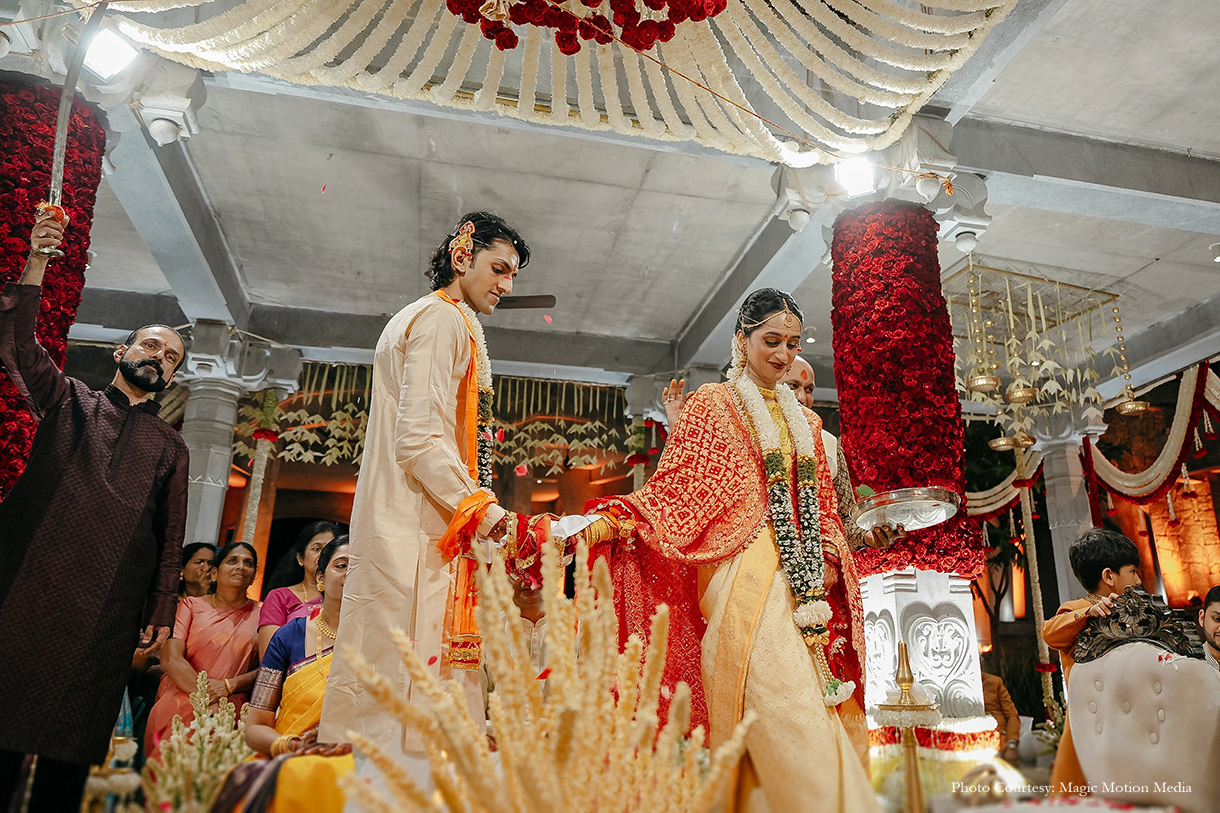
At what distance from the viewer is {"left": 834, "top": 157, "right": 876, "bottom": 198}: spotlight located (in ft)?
16.2

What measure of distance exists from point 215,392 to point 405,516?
715cm

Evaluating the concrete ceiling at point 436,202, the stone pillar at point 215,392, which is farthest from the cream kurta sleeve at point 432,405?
the stone pillar at point 215,392

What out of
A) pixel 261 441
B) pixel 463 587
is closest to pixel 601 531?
pixel 463 587

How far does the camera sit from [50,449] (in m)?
2.95

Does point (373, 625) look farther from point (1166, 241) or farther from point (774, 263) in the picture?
point (1166, 241)

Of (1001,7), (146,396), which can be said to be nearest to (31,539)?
(146,396)

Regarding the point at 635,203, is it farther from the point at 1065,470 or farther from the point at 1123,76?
the point at 1065,470

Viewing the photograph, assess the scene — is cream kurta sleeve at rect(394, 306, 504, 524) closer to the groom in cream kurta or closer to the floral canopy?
the groom in cream kurta

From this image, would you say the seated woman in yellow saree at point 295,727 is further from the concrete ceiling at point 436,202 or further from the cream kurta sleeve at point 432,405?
the concrete ceiling at point 436,202

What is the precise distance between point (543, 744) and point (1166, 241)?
784 cm

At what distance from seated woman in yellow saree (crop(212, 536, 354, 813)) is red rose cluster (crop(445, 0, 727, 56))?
2.22m

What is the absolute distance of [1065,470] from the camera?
31.2 ft

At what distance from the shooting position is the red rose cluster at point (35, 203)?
11.8 ft

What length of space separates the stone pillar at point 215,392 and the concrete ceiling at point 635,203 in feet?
0.90
